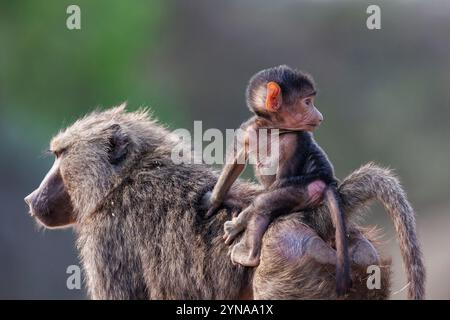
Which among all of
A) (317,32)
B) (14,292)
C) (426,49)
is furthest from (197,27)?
(14,292)

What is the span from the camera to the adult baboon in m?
3.03

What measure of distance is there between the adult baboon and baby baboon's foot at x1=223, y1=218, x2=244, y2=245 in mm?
70

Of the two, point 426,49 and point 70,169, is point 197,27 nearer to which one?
point 426,49

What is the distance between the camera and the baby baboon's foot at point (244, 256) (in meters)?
3.09

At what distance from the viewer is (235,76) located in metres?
10.4

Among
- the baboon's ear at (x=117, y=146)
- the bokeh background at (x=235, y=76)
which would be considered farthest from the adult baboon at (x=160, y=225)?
the bokeh background at (x=235, y=76)

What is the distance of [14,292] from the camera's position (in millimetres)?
9062

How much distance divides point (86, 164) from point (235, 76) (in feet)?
23.0

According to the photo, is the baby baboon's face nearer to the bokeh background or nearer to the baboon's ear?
the baboon's ear

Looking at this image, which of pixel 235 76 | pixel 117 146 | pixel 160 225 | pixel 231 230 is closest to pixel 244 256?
pixel 231 230

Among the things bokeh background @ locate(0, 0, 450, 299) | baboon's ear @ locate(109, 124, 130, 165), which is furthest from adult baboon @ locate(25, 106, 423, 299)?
bokeh background @ locate(0, 0, 450, 299)

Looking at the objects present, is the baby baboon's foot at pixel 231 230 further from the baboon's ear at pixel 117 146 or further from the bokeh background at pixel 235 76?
the bokeh background at pixel 235 76

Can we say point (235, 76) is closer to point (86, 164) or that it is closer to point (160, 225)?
point (86, 164)

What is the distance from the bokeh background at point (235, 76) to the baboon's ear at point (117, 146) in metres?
5.81
